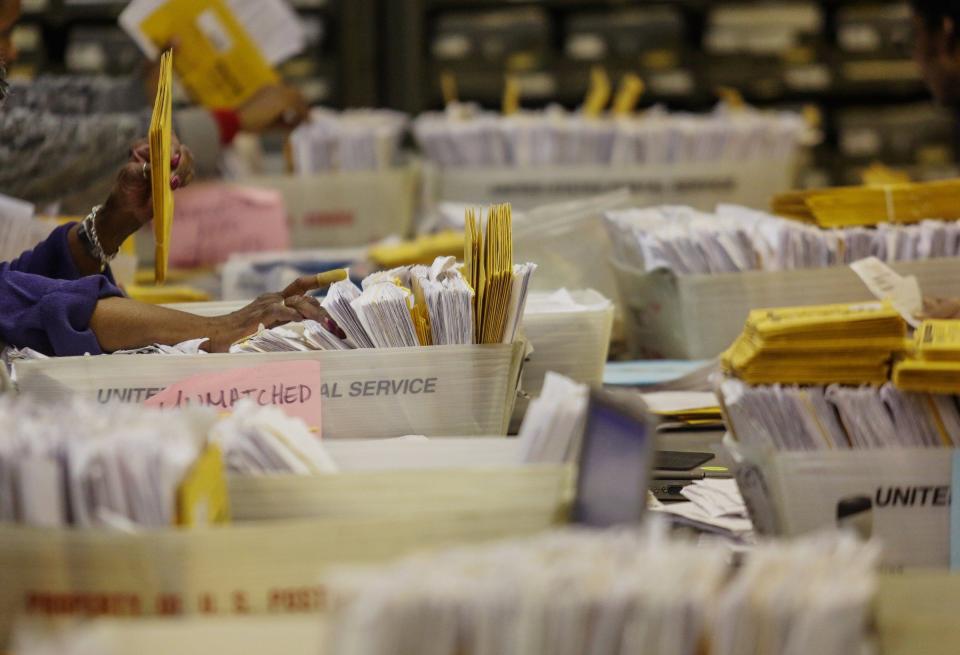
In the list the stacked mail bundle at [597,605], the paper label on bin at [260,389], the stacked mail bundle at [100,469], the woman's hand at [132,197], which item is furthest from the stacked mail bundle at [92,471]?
the woman's hand at [132,197]

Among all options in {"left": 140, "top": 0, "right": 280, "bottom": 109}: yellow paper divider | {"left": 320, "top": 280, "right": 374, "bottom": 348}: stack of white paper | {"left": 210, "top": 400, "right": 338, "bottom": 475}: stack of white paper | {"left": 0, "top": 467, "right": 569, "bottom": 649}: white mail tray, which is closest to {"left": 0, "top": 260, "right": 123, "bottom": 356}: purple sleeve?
{"left": 320, "top": 280, "right": 374, "bottom": 348}: stack of white paper

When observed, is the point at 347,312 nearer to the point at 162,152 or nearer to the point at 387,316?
the point at 387,316

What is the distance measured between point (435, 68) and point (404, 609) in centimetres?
561

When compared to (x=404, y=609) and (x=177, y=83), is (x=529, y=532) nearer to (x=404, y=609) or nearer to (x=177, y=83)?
(x=404, y=609)

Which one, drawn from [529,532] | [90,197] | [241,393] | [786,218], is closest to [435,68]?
[90,197]

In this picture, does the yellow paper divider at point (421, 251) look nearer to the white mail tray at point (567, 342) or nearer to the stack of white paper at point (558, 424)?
the white mail tray at point (567, 342)

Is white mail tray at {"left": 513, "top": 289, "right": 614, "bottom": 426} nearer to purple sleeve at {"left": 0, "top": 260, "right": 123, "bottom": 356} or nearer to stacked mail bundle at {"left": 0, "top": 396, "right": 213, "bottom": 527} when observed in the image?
purple sleeve at {"left": 0, "top": 260, "right": 123, "bottom": 356}

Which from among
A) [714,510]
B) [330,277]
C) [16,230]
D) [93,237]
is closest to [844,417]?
[714,510]

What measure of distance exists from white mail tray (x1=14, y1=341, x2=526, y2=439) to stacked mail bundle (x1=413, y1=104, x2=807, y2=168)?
7.47 ft

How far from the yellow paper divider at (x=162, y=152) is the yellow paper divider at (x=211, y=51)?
1843mm

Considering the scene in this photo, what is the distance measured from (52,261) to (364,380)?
0.67 m

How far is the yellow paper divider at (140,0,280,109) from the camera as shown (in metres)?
3.49

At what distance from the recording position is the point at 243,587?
1126 millimetres

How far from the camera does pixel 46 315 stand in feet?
5.78
